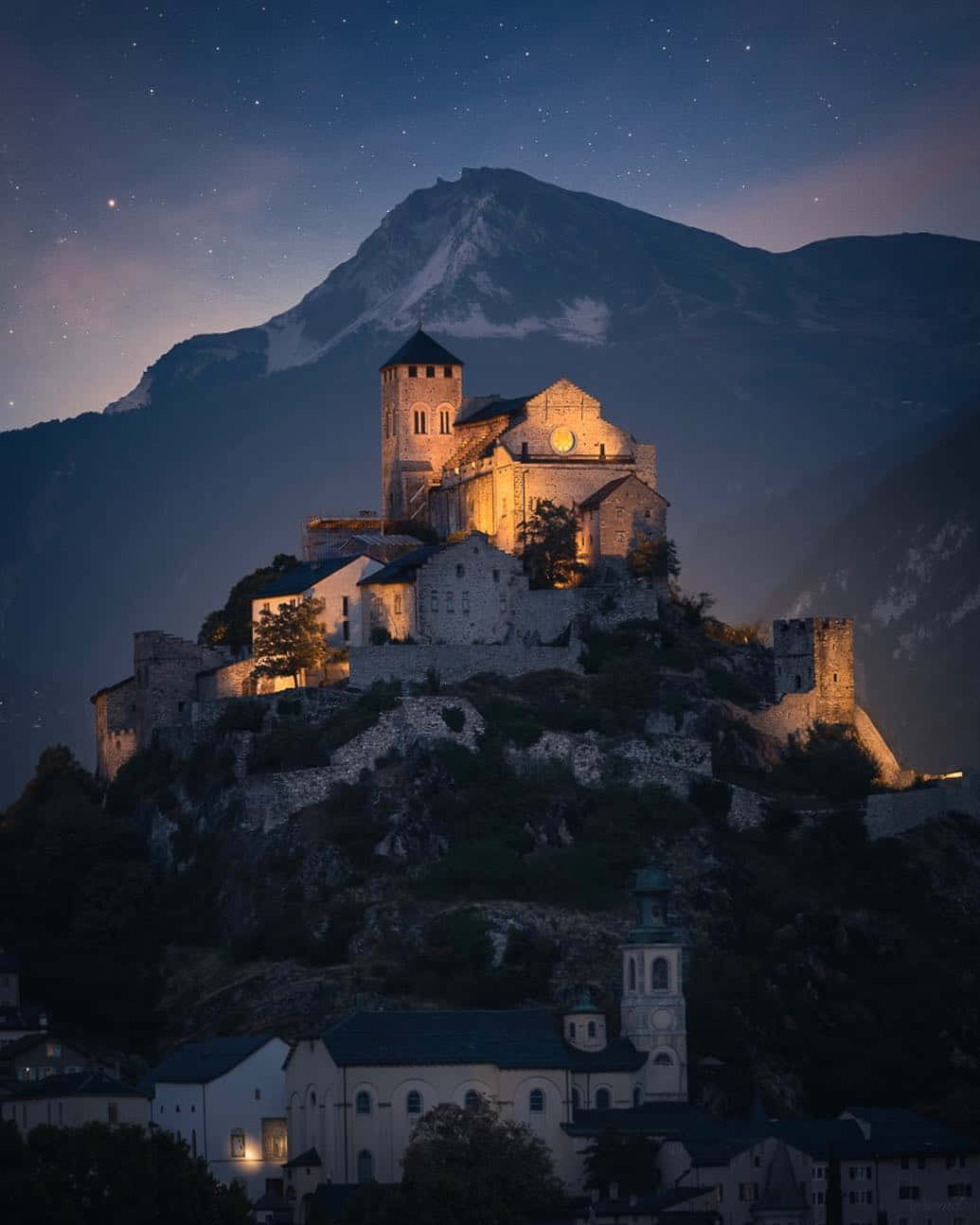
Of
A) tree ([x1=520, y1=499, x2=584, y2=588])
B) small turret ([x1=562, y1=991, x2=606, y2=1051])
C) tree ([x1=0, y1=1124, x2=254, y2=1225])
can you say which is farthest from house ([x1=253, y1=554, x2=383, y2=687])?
tree ([x1=0, y1=1124, x2=254, y2=1225])

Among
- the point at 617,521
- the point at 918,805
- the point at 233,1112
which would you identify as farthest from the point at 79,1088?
the point at 617,521

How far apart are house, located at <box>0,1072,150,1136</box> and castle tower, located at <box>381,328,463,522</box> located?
3705cm

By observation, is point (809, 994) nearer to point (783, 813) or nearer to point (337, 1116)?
point (783, 813)

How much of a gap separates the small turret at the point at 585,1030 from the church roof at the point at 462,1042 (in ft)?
1.03

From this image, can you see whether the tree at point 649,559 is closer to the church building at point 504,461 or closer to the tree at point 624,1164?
the church building at point 504,461

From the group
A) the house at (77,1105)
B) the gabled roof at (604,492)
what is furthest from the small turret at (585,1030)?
the gabled roof at (604,492)

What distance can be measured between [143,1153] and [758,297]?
392 ft

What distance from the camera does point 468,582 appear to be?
107000mm

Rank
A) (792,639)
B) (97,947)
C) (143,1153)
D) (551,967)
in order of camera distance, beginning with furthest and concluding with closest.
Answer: (792,639) → (97,947) → (551,967) → (143,1153)

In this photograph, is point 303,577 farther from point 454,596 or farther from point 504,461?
point 504,461

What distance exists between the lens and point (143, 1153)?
7644 centimetres

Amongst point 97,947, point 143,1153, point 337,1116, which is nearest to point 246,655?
point 97,947

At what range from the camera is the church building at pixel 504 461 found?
111812 millimetres

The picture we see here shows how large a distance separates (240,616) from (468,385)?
49797mm
